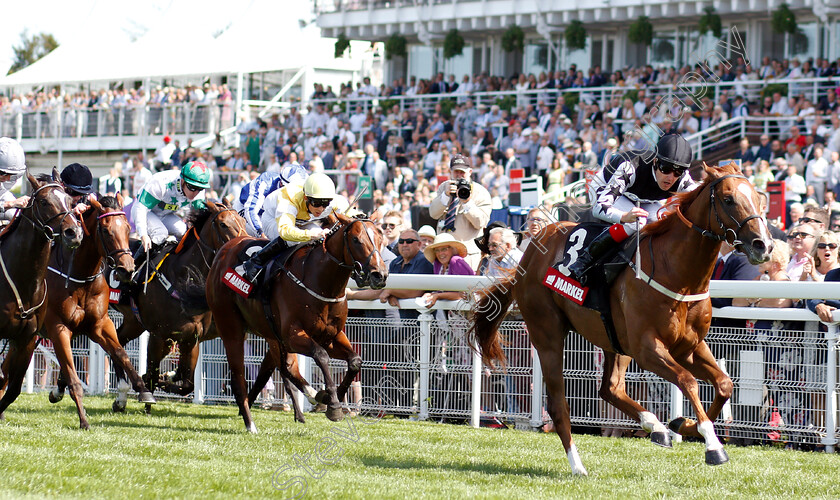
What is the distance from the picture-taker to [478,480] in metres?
5.96

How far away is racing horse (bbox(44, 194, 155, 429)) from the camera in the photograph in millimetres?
8180

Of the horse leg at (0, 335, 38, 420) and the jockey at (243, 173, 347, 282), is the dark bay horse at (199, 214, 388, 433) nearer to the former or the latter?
the jockey at (243, 173, 347, 282)

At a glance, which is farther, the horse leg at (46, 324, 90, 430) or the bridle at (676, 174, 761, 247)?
the horse leg at (46, 324, 90, 430)

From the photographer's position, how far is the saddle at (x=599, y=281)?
639 centimetres

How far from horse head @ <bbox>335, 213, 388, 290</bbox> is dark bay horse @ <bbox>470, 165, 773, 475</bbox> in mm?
1109

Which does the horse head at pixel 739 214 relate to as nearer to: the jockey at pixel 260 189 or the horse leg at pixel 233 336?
the horse leg at pixel 233 336

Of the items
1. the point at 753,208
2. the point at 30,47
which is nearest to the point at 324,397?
the point at 753,208

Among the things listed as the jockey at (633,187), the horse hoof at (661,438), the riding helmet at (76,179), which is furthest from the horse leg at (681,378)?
the riding helmet at (76,179)

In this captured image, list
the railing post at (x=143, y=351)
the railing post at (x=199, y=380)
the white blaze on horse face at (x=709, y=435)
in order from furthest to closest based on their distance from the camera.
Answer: the railing post at (x=143, y=351) → the railing post at (x=199, y=380) → the white blaze on horse face at (x=709, y=435)

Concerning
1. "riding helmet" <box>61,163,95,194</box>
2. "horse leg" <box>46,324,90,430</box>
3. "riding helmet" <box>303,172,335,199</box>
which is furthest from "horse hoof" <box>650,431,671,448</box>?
"riding helmet" <box>61,163,95,194</box>

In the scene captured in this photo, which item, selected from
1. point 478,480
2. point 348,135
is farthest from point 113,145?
point 478,480

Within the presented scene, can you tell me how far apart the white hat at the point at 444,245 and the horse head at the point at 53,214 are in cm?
315

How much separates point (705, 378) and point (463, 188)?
334cm

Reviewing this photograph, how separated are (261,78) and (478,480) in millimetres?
24403
